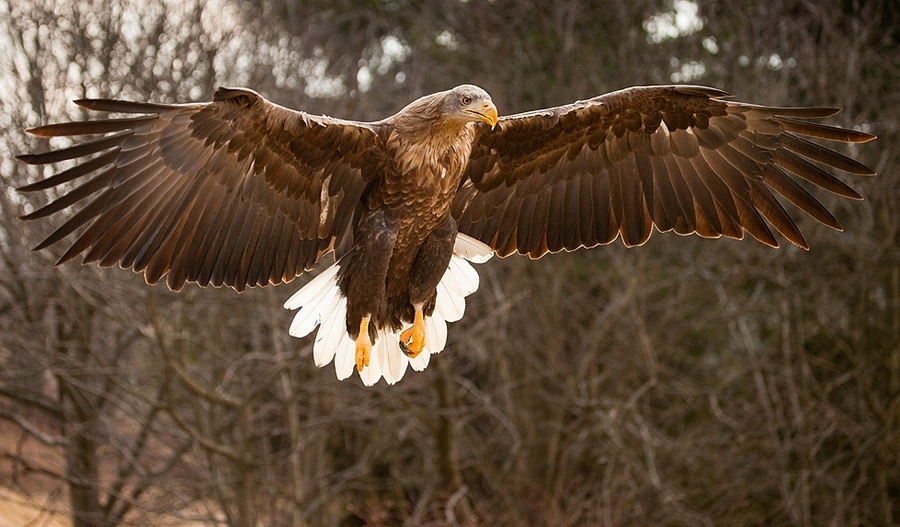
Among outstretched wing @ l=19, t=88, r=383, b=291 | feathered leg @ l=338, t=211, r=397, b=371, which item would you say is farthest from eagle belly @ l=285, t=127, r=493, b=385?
outstretched wing @ l=19, t=88, r=383, b=291

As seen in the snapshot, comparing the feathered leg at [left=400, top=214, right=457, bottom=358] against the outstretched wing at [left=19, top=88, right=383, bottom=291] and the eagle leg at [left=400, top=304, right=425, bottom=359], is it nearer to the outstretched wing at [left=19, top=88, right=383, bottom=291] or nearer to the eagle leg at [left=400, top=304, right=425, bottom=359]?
the eagle leg at [left=400, top=304, right=425, bottom=359]

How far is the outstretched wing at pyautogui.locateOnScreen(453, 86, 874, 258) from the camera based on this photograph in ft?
13.5

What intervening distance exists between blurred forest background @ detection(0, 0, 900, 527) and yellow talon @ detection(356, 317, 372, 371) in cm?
296

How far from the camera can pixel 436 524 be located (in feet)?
24.9

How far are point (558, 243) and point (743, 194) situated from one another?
2.50 ft

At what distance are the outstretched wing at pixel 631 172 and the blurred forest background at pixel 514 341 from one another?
312 centimetres


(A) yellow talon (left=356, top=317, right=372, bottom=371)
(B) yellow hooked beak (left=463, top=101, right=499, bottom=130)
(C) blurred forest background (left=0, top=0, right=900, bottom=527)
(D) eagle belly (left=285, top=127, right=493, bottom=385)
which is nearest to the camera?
(B) yellow hooked beak (left=463, top=101, right=499, bottom=130)

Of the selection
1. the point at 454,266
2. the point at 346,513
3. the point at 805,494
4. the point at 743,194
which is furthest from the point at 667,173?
the point at 346,513

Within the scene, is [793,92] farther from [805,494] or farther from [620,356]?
[805,494]

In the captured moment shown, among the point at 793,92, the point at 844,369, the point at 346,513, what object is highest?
the point at 793,92

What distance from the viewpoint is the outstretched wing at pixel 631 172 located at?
412 cm

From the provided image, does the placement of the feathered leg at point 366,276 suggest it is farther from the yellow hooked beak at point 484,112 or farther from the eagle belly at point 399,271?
the yellow hooked beak at point 484,112

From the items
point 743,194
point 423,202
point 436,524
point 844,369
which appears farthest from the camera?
point 844,369

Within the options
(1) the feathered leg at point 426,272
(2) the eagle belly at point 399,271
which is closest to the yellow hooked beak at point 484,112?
(2) the eagle belly at point 399,271
